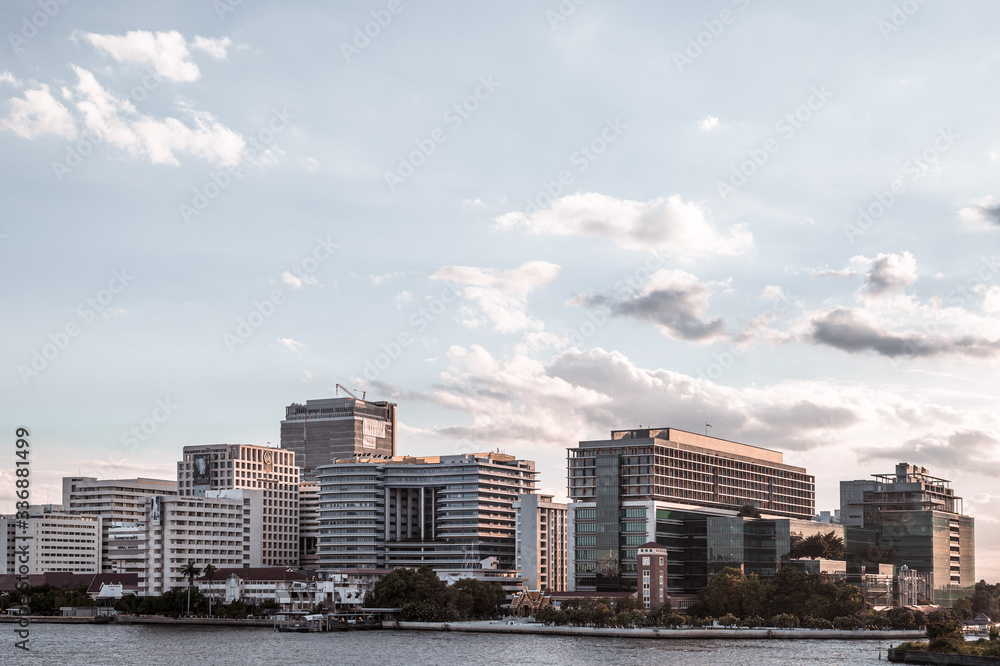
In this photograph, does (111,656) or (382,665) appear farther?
(111,656)

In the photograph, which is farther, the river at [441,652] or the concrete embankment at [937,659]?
the river at [441,652]

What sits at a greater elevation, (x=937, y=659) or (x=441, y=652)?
(x=937, y=659)

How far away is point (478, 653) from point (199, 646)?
45.7 metres

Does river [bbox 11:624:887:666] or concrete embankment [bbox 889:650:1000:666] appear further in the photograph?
river [bbox 11:624:887:666]

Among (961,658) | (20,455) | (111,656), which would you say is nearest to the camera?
(20,455)

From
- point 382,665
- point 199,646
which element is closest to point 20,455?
point 382,665

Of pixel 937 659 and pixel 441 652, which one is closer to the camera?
pixel 937 659

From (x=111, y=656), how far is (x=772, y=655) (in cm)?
9019

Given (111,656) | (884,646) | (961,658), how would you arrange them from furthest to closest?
(884,646)
(111,656)
(961,658)

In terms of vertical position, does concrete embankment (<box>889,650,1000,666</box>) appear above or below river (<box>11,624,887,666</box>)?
above

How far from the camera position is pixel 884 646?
19400 centimetres

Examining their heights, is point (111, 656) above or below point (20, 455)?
below

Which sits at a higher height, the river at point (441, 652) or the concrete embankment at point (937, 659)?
the concrete embankment at point (937, 659)

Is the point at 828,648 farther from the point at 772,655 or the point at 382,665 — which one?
the point at 382,665
